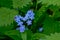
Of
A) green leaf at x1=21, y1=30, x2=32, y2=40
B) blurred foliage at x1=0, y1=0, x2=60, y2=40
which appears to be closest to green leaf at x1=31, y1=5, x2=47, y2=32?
blurred foliage at x1=0, y1=0, x2=60, y2=40

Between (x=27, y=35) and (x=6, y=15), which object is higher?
(x=6, y=15)

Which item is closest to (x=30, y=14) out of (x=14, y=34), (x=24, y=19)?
(x=24, y=19)

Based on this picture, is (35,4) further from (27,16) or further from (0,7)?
(0,7)

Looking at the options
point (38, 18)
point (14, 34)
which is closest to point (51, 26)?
point (38, 18)

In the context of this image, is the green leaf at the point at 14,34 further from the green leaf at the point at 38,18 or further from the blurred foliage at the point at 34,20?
the green leaf at the point at 38,18

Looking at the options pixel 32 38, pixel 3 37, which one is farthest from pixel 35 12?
pixel 3 37

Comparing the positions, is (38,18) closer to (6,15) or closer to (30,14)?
(30,14)

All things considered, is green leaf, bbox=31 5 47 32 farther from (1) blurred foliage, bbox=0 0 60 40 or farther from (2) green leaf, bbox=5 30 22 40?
(2) green leaf, bbox=5 30 22 40

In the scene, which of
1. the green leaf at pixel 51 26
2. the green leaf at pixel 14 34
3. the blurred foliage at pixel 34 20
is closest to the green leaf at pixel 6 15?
the blurred foliage at pixel 34 20

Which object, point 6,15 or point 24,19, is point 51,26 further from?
point 6,15
